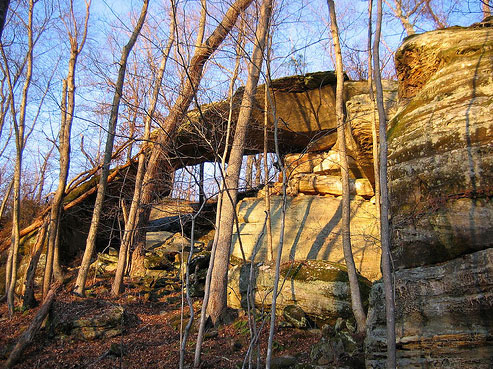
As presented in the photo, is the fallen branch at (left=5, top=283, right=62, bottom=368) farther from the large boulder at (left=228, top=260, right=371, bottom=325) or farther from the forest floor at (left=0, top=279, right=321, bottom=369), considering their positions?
the large boulder at (left=228, top=260, right=371, bottom=325)

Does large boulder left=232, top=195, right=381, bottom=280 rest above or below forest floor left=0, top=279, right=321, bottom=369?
above

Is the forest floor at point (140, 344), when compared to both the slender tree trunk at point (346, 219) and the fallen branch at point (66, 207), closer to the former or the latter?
the slender tree trunk at point (346, 219)

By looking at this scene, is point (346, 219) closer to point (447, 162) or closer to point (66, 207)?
point (447, 162)

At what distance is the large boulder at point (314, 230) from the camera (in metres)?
10.1

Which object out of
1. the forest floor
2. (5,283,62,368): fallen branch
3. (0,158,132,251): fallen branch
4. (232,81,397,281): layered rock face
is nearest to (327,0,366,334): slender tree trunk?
the forest floor

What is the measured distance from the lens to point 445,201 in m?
4.36

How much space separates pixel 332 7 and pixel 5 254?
13.0 m

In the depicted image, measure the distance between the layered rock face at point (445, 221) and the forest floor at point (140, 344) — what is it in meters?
2.26

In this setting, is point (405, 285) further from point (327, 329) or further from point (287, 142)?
point (287, 142)

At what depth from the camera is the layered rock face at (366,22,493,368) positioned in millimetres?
3803

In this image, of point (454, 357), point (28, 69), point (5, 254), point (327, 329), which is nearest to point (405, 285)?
point (454, 357)

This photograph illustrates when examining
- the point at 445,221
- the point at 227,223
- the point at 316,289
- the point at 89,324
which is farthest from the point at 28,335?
the point at 445,221

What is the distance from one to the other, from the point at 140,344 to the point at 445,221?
5.69 meters

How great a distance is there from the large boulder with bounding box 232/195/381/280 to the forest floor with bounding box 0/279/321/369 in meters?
3.32
